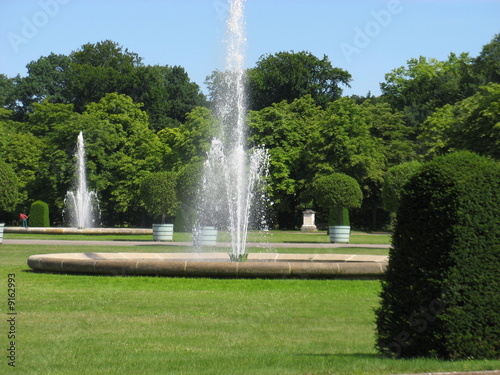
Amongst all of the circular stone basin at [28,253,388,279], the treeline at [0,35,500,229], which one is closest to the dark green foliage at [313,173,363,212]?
the treeline at [0,35,500,229]

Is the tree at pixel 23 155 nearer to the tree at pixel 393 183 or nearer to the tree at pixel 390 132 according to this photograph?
the tree at pixel 390 132

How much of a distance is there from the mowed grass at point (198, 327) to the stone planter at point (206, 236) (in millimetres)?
13791

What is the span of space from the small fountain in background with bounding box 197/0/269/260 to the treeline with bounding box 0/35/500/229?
1634 millimetres

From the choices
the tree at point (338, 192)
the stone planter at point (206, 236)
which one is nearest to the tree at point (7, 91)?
the tree at point (338, 192)

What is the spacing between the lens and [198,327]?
1028cm

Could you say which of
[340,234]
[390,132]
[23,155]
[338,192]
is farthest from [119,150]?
[340,234]

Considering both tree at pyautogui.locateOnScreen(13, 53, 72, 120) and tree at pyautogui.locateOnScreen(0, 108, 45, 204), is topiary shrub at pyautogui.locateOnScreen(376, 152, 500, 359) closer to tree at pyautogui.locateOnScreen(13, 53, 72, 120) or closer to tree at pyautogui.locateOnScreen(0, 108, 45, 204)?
tree at pyautogui.locateOnScreen(0, 108, 45, 204)

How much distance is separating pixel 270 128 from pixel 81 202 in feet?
51.4

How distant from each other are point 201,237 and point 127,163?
114 ft

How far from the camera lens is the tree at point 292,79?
70.9 metres

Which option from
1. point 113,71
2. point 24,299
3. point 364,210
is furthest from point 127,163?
point 24,299

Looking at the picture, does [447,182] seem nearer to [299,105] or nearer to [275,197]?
[275,197]

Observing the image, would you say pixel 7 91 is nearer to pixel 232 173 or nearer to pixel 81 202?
pixel 81 202

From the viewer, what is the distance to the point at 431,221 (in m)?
7.54
